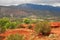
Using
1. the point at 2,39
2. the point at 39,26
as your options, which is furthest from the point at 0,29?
the point at 39,26

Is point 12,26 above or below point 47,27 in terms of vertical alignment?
below

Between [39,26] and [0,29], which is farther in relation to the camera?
[0,29]

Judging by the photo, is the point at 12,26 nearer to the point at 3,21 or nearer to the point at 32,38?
the point at 3,21

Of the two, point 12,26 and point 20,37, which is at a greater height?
point 20,37

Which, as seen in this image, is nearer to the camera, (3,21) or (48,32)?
(48,32)

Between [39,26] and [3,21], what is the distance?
1924 cm

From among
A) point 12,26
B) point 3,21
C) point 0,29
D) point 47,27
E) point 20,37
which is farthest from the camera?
point 3,21

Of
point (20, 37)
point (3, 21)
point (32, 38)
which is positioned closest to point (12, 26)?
point (3, 21)

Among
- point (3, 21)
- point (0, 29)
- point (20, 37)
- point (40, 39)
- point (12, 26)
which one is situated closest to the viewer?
point (20, 37)

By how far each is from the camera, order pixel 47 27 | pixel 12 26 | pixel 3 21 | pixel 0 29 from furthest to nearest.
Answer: pixel 3 21
pixel 12 26
pixel 0 29
pixel 47 27

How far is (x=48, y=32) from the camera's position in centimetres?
2606

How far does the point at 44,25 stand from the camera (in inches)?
1024

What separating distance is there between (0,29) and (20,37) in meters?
10.7

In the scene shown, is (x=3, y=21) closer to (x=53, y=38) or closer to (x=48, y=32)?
(x=48, y=32)
